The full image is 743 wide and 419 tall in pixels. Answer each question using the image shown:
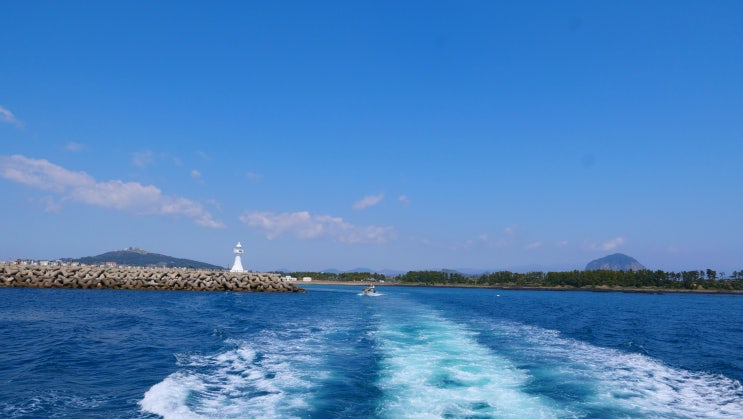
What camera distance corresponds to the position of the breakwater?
67.9m

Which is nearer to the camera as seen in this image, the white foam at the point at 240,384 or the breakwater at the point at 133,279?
the white foam at the point at 240,384

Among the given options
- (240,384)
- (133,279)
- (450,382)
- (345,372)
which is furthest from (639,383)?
(133,279)

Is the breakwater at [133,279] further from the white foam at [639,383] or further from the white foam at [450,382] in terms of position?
the white foam at [639,383]

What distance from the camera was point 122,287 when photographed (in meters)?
72.6

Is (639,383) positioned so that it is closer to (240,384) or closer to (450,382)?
(450,382)

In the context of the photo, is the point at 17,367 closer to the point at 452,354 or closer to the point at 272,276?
the point at 452,354

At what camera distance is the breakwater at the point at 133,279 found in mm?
67875

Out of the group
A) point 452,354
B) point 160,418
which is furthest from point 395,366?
point 160,418

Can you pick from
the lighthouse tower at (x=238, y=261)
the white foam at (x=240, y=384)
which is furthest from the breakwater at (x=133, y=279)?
the white foam at (x=240, y=384)

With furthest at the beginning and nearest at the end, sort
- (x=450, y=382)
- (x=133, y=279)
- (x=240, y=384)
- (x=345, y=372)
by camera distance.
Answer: (x=133, y=279)
(x=345, y=372)
(x=450, y=382)
(x=240, y=384)

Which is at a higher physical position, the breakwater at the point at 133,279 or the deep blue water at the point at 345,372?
the breakwater at the point at 133,279

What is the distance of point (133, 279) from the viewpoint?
243 ft

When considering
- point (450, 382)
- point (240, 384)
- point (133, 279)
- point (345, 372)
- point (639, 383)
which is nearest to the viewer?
point (240, 384)

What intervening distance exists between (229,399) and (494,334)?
71.4ft
